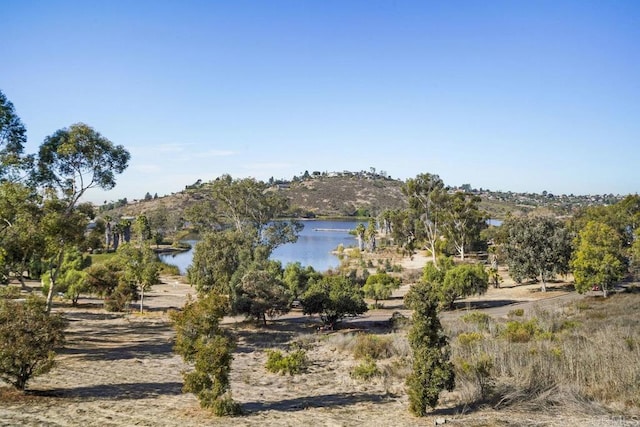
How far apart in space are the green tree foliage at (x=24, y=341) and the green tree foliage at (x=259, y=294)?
12865 mm

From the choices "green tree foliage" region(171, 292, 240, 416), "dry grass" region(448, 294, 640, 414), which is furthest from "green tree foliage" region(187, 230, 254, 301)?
"green tree foliage" region(171, 292, 240, 416)

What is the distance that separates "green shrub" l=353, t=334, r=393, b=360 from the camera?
1758cm

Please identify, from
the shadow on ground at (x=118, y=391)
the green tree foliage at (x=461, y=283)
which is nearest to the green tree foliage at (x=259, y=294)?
the shadow on ground at (x=118, y=391)

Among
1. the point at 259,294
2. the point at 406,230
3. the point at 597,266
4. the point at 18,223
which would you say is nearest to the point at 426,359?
the point at 18,223

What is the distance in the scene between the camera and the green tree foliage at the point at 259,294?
977 inches

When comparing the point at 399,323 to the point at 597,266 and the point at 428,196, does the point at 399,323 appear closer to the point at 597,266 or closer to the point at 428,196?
the point at 597,266

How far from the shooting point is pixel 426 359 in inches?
428

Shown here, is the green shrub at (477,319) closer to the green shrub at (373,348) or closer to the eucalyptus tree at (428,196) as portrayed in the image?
the green shrub at (373,348)

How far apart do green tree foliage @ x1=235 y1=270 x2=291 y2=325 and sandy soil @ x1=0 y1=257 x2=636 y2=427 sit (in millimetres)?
3022

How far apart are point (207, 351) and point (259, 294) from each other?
45.7 ft

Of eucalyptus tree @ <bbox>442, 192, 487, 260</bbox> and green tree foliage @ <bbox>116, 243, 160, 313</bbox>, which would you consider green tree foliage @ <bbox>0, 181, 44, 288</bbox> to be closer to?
green tree foliage @ <bbox>116, 243, 160, 313</bbox>

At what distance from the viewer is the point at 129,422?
33.3ft

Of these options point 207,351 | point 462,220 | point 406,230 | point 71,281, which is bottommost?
point 207,351

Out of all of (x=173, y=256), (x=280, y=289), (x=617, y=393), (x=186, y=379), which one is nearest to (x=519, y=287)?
(x=280, y=289)
